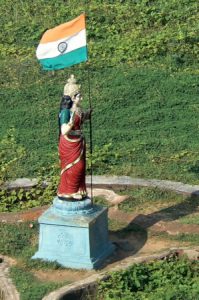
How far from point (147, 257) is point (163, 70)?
8.14 meters

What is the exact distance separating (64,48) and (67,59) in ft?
0.45

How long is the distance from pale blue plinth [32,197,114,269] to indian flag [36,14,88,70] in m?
1.71

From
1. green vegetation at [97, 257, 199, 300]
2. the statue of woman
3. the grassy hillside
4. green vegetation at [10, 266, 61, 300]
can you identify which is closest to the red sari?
the statue of woman

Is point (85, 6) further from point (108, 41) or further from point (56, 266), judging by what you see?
point (56, 266)

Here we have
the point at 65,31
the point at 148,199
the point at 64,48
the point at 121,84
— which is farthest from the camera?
the point at 121,84

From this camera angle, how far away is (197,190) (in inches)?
577

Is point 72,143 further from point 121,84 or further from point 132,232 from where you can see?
point 121,84

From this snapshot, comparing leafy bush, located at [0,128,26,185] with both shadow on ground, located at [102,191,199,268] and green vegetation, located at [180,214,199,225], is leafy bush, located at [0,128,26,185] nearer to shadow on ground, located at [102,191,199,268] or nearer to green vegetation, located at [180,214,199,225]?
shadow on ground, located at [102,191,199,268]

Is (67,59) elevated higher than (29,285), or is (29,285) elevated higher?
(67,59)

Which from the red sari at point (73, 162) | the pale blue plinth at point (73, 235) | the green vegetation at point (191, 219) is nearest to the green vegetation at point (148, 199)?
the green vegetation at point (191, 219)

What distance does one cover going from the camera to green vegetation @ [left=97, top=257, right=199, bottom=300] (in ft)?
35.9

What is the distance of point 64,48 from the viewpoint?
11992mm

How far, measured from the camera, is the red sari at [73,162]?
12.0 metres

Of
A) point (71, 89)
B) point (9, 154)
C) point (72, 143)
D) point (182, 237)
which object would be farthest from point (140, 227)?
point (9, 154)
